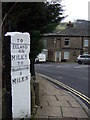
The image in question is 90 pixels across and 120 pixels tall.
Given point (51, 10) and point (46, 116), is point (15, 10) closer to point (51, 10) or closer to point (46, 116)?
point (46, 116)

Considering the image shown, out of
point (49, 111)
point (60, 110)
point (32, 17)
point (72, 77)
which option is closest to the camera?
point (49, 111)

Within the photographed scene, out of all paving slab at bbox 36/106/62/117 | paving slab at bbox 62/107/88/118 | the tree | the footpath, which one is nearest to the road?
the footpath

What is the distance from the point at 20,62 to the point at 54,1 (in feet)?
18.0

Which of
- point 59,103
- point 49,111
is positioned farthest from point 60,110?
point 59,103

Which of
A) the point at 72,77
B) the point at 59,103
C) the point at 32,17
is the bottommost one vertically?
the point at 72,77

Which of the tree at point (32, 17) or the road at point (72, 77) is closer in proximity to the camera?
the tree at point (32, 17)

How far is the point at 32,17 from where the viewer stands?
933 cm

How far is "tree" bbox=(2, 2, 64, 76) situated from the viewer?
7.68 metres

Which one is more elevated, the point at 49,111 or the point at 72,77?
the point at 49,111

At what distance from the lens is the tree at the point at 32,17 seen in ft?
25.2

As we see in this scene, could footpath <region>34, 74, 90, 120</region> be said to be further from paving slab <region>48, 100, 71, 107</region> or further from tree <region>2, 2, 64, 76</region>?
tree <region>2, 2, 64, 76</region>

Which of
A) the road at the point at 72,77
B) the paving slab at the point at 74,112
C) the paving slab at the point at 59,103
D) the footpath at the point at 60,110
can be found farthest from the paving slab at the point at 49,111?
the road at the point at 72,77

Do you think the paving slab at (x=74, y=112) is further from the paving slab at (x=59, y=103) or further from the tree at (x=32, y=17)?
the tree at (x=32, y=17)

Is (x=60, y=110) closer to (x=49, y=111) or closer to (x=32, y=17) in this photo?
(x=49, y=111)
